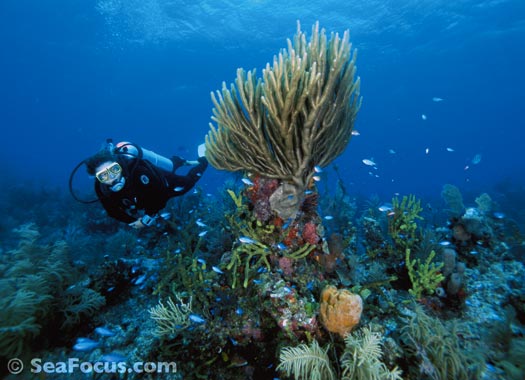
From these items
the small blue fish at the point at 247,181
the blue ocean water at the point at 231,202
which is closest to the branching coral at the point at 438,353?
the blue ocean water at the point at 231,202

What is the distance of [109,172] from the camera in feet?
17.2

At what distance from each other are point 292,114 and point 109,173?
4055mm

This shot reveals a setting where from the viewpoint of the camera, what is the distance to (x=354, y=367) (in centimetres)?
279

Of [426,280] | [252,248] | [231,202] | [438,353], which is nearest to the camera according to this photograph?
[438,353]

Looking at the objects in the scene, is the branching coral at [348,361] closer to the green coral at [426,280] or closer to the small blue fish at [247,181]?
the green coral at [426,280]

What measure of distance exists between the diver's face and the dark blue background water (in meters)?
16.5

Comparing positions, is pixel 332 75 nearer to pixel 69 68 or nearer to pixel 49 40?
pixel 49 40

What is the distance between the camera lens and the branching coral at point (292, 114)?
3.48 metres

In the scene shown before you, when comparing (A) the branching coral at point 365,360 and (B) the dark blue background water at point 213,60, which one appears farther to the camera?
(B) the dark blue background water at point 213,60

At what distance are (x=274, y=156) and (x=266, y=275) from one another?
1937 millimetres

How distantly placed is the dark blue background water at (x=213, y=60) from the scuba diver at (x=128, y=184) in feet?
51.0

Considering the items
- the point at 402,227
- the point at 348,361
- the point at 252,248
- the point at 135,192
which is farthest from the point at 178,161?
the point at 348,361

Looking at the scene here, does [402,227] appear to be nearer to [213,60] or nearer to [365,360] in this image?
[365,360]

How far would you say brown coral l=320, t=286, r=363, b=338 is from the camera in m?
3.14
